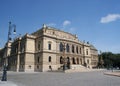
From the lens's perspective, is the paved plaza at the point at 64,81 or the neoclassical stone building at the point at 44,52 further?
the neoclassical stone building at the point at 44,52

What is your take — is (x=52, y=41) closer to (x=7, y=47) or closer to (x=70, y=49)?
(x=70, y=49)

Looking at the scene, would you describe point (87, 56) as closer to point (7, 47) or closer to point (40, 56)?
point (40, 56)

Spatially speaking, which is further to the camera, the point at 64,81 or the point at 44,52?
the point at 44,52

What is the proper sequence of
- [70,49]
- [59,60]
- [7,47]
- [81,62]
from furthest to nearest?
[7,47] → [81,62] → [70,49] → [59,60]

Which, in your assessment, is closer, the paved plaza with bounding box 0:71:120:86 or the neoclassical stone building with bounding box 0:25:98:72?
the paved plaza with bounding box 0:71:120:86

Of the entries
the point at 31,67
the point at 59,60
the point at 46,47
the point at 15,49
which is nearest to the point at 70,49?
the point at 59,60

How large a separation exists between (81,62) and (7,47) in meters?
37.9

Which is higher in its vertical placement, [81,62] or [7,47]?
[7,47]

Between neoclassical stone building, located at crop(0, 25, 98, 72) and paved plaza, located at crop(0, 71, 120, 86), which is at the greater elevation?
neoclassical stone building, located at crop(0, 25, 98, 72)

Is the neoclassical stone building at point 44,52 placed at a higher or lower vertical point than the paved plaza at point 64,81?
higher

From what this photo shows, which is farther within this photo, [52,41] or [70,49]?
[70,49]

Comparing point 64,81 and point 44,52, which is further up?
point 44,52

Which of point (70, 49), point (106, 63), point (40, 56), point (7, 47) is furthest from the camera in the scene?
point (106, 63)

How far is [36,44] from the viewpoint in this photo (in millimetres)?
58062
